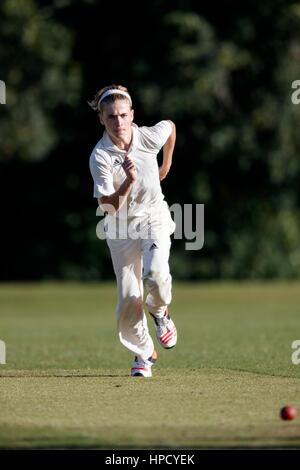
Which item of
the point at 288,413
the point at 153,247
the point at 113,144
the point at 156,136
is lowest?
the point at 288,413

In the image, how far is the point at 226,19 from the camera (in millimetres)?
32062

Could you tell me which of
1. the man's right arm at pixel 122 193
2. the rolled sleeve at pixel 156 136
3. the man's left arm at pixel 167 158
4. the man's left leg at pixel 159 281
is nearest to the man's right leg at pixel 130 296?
the man's left leg at pixel 159 281

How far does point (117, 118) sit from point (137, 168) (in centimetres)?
49

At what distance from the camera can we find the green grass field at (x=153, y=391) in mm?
7090

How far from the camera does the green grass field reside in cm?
709

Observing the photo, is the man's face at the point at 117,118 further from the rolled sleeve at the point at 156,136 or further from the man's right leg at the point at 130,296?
the man's right leg at the point at 130,296

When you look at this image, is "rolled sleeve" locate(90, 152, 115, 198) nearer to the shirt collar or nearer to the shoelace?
the shirt collar

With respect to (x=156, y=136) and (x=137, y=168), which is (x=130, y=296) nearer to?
(x=137, y=168)

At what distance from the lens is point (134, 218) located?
984 cm

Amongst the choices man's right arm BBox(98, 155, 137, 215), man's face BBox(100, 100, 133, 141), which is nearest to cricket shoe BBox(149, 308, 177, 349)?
man's right arm BBox(98, 155, 137, 215)

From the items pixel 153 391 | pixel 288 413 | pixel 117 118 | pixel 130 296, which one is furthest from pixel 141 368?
pixel 288 413

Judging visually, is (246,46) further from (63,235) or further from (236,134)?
(63,235)

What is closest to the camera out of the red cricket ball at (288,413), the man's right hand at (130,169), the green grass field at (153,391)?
the green grass field at (153,391)

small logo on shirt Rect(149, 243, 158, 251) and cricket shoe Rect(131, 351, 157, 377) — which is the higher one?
small logo on shirt Rect(149, 243, 158, 251)
